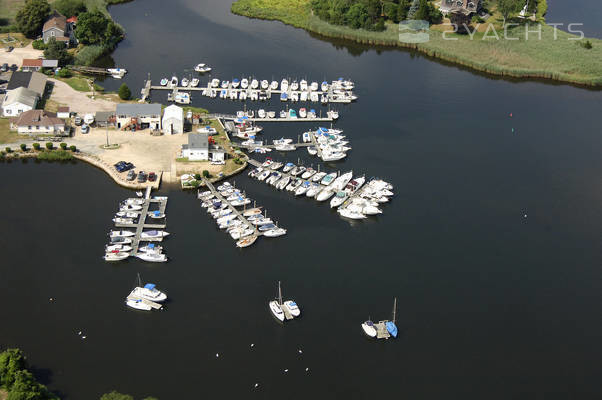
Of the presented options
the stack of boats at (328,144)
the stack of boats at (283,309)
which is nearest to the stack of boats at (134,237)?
the stack of boats at (283,309)

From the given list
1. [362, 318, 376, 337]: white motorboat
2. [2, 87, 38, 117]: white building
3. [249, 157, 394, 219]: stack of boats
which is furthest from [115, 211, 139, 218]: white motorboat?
[362, 318, 376, 337]: white motorboat

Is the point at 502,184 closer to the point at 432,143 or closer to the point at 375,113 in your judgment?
the point at 432,143

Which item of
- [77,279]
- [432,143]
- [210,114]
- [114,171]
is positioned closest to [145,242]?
[77,279]

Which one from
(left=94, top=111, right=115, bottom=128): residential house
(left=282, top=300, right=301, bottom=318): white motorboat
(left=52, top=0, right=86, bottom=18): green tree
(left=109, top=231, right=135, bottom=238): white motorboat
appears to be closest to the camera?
(left=282, top=300, right=301, bottom=318): white motorboat

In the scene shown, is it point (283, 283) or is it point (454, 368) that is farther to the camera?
point (283, 283)

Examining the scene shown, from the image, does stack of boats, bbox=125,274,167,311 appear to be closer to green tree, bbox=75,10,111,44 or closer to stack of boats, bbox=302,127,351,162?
stack of boats, bbox=302,127,351,162

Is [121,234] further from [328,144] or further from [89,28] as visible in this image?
[89,28]

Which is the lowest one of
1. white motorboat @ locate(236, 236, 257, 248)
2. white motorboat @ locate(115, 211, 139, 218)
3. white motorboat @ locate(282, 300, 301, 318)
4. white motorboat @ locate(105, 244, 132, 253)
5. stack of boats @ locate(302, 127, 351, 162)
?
white motorboat @ locate(282, 300, 301, 318)

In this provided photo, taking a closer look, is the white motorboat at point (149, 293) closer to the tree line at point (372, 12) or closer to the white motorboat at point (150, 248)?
the white motorboat at point (150, 248)
